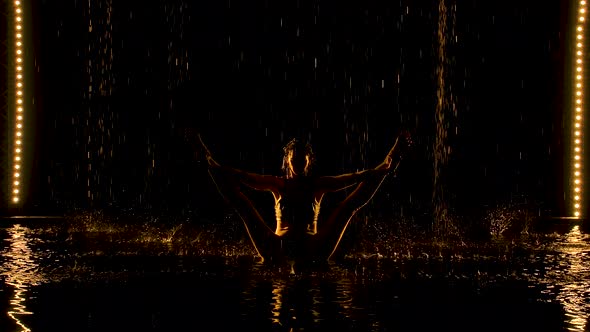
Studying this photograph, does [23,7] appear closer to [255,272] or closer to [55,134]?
[55,134]

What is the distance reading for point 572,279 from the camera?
649 cm

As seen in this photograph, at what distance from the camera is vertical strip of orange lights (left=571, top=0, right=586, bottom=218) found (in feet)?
40.7

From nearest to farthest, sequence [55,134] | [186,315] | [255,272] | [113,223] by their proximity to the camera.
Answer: [186,315] → [255,272] → [113,223] → [55,134]

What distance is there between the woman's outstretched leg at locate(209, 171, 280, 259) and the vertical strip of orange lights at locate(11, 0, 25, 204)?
6.52 m

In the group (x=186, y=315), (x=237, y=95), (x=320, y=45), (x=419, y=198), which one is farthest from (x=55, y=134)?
(x=186, y=315)

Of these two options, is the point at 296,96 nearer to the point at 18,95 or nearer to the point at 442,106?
the point at 442,106

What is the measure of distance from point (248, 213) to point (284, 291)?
1.15 meters

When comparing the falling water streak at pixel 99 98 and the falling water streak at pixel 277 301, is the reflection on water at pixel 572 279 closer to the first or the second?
the falling water streak at pixel 277 301

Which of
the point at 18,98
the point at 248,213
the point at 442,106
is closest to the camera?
the point at 248,213

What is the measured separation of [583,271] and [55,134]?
962 cm

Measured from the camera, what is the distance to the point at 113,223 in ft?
38.2

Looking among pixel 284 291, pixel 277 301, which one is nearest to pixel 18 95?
pixel 284 291

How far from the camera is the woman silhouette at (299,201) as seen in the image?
674 centimetres

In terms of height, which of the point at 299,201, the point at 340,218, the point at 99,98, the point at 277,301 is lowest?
the point at 277,301
